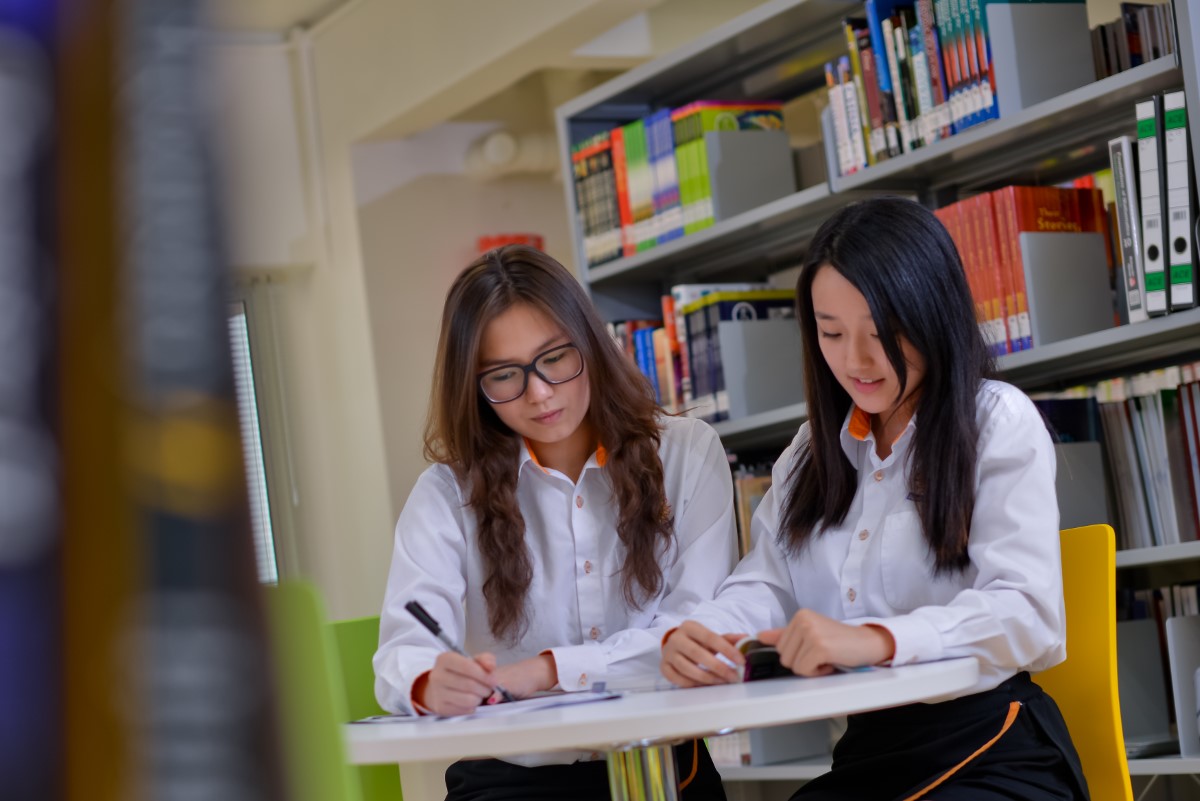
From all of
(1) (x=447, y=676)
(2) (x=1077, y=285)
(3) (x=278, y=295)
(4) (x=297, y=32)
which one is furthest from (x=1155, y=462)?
(4) (x=297, y=32)

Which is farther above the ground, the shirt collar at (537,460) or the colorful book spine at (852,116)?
the colorful book spine at (852,116)

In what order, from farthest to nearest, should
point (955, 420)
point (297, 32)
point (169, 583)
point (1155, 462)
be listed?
point (297, 32)
point (1155, 462)
point (955, 420)
point (169, 583)

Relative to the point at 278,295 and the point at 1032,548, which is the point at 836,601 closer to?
the point at 1032,548

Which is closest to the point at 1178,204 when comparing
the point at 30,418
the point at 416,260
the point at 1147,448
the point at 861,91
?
the point at 1147,448

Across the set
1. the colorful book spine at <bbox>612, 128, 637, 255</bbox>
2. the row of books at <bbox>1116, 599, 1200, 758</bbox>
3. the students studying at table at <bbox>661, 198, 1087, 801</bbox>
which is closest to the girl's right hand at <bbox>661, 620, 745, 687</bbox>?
the students studying at table at <bbox>661, 198, 1087, 801</bbox>

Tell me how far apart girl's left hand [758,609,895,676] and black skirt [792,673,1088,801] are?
207mm

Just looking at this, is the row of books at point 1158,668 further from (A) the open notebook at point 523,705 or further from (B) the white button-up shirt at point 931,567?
(A) the open notebook at point 523,705

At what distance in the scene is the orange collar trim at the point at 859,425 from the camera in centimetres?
175

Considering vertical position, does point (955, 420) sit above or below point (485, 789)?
above

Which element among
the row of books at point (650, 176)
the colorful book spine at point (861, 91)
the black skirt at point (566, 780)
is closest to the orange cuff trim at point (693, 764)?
the black skirt at point (566, 780)

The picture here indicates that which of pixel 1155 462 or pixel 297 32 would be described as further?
pixel 297 32

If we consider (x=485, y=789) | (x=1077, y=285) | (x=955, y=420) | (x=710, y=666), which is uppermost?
(x=1077, y=285)

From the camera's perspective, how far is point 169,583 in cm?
19

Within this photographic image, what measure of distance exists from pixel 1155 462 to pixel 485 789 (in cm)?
146
